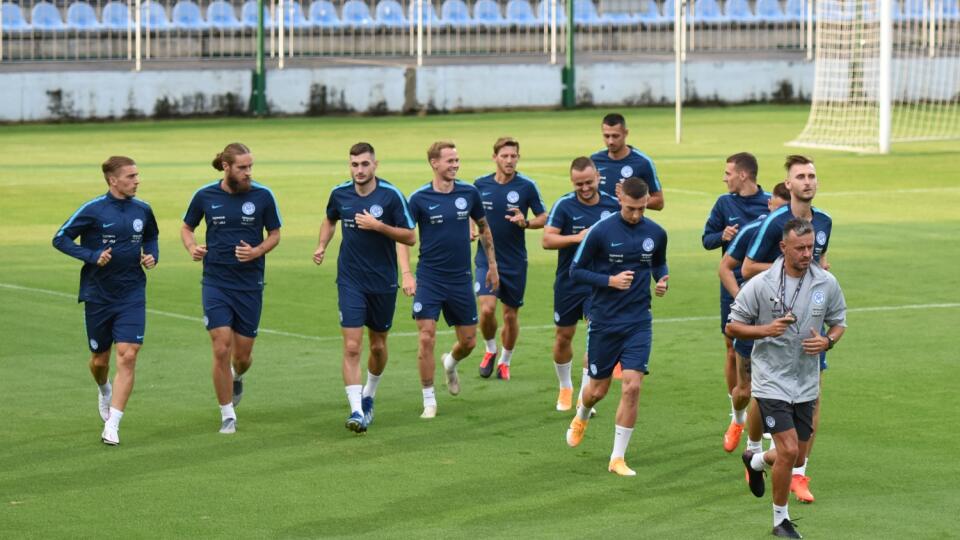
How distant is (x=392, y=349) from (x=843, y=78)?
23.6 m

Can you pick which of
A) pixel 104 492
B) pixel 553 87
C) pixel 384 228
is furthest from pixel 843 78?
pixel 104 492

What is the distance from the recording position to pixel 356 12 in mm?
45156

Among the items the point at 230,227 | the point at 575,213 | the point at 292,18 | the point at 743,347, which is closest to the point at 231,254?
the point at 230,227

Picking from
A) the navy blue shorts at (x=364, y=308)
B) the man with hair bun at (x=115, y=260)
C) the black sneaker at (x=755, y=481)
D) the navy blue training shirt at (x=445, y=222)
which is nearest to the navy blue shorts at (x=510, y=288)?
the navy blue training shirt at (x=445, y=222)

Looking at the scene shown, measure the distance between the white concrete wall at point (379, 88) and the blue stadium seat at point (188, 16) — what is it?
2081 mm

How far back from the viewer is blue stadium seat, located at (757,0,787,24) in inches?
1857

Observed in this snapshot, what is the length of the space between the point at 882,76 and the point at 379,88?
1424cm

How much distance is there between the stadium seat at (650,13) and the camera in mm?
46750

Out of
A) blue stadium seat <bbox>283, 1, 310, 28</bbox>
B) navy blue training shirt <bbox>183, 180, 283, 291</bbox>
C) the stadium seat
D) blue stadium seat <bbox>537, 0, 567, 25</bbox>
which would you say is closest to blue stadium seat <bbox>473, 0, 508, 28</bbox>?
blue stadium seat <bbox>537, 0, 567, 25</bbox>

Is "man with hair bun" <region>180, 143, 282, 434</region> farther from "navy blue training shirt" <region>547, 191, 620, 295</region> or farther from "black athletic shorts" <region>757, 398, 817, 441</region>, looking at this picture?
"black athletic shorts" <region>757, 398, 817, 441</region>

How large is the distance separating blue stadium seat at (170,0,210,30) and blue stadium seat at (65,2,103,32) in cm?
201

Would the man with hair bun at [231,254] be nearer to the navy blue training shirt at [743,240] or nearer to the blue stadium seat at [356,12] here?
the navy blue training shirt at [743,240]

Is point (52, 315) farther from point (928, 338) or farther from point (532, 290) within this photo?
point (928, 338)

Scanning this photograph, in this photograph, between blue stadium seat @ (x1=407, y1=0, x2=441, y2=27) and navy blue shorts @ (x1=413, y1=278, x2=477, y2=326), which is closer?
navy blue shorts @ (x1=413, y1=278, x2=477, y2=326)
